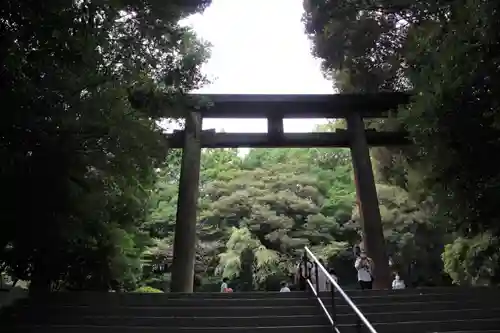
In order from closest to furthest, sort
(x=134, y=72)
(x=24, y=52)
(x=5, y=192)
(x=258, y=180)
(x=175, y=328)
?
(x=24, y=52) < (x=175, y=328) < (x=5, y=192) < (x=134, y=72) < (x=258, y=180)

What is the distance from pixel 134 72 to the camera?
22.2ft

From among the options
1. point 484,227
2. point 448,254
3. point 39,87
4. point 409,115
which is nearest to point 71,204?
point 39,87

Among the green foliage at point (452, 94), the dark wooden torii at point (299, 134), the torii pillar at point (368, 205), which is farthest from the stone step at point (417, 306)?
the dark wooden torii at point (299, 134)

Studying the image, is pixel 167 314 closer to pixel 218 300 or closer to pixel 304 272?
pixel 218 300

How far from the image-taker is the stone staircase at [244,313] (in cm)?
503

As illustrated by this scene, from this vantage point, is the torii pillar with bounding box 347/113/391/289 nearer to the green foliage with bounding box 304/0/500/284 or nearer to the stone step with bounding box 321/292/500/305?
the green foliage with bounding box 304/0/500/284

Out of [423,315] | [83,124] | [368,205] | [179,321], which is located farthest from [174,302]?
[368,205]

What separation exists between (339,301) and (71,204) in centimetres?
375

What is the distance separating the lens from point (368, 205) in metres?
10.3

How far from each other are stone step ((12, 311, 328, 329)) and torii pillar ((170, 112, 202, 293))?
398 cm

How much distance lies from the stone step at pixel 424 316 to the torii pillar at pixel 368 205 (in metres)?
3.76

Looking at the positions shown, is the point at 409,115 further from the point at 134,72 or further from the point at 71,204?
the point at 71,204

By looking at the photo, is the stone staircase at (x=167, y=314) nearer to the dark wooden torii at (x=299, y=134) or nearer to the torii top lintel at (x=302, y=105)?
the dark wooden torii at (x=299, y=134)

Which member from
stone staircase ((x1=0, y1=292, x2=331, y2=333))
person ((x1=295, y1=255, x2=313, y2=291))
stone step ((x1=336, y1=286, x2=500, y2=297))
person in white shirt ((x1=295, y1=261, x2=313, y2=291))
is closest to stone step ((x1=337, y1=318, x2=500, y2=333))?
stone staircase ((x1=0, y1=292, x2=331, y2=333))
